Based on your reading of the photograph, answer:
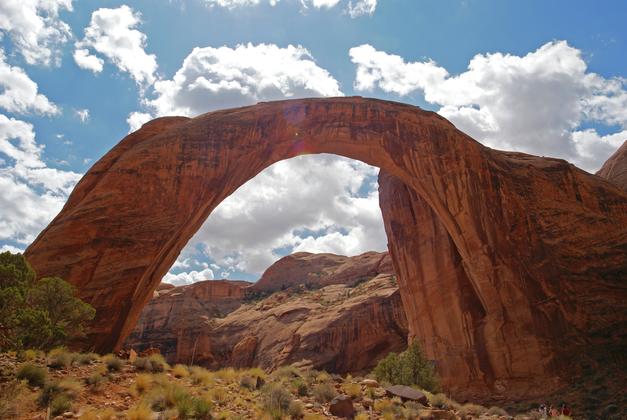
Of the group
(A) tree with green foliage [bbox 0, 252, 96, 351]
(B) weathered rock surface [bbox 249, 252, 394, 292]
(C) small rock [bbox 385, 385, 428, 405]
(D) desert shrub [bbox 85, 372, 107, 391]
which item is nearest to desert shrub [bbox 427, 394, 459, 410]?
(C) small rock [bbox 385, 385, 428, 405]

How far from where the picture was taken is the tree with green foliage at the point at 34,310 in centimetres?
1123

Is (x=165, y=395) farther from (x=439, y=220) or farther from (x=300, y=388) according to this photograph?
(x=439, y=220)

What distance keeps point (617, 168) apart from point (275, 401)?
32.3 m

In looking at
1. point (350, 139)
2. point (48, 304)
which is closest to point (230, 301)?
point (350, 139)

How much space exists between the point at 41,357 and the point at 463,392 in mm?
17585

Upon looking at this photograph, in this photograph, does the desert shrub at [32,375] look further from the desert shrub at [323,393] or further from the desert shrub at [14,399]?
the desert shrub at [323,393]

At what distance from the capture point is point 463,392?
21.7 m

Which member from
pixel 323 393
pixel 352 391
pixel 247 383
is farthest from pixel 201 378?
pixel 352 391

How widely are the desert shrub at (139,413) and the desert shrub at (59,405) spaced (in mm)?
932

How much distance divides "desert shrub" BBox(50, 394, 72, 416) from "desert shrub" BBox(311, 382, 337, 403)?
4838 millimetres

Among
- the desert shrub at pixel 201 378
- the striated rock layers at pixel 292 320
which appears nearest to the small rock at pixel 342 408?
the desert shrub at pixel 201 378

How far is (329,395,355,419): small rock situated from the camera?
9.27m

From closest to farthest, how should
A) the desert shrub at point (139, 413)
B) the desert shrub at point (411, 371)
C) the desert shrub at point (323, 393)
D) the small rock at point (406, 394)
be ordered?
the desert shrub at point (139, 413), the desert shrub at point (323, 393), the small rock at point (406, 394), the desert shrub at point (411, 371)

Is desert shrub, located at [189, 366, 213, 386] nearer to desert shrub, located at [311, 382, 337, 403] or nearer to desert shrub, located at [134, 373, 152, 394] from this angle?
desert shrub, located at [134, 373, 152, 394]
